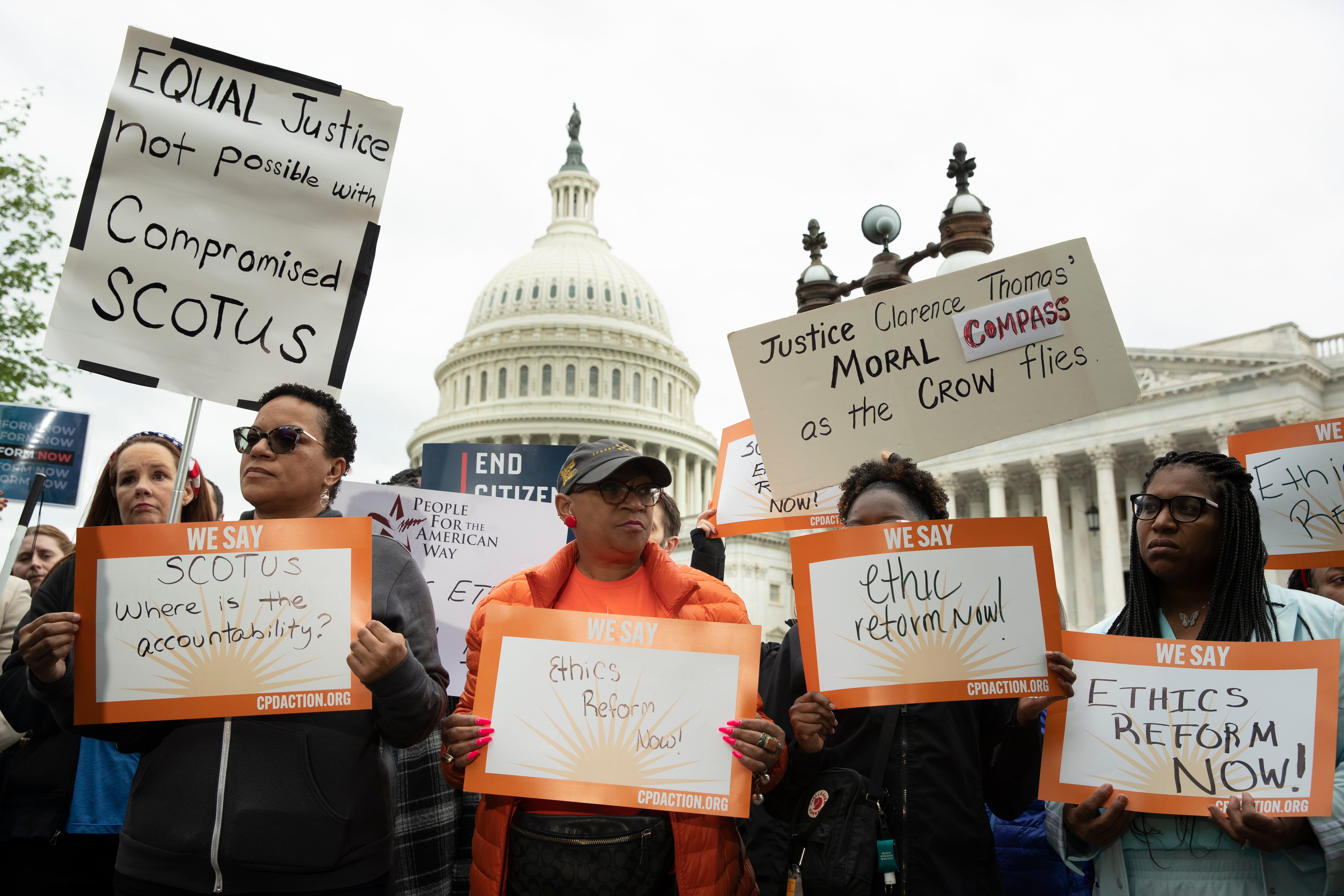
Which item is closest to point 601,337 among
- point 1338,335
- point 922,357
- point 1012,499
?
Result: point 1012,499

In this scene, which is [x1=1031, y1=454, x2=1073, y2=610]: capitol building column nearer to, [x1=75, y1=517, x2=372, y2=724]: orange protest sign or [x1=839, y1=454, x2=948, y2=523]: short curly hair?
[x1=839, y1=454, x2=948, y2=523]: short curly hair

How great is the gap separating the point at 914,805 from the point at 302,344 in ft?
9.33

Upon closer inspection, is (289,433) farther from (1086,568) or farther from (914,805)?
(1086,568)

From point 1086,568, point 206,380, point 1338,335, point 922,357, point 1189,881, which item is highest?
point 1338,335

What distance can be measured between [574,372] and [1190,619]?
76.6 m

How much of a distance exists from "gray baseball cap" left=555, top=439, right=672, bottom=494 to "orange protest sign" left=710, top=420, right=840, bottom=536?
2.08 m

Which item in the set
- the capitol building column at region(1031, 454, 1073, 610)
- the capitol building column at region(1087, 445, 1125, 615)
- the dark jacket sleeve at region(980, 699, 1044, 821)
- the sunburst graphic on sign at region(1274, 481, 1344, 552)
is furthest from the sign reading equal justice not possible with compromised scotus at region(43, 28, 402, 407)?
the capitol building column at region(1031, 454, 1073, 610)

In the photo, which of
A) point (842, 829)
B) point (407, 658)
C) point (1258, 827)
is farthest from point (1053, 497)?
point (407, 658)

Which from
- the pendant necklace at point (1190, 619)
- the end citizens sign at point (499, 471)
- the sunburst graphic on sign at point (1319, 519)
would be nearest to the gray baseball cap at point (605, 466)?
the pendant necklace at point (1190, 619)

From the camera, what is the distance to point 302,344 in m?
4.00

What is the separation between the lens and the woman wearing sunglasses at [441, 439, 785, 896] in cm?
285

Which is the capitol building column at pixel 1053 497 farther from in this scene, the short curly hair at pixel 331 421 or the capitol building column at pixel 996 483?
the short curly hair at pixel 331 421

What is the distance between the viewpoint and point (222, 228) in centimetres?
395

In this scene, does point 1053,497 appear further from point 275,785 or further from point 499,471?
point 275,785
